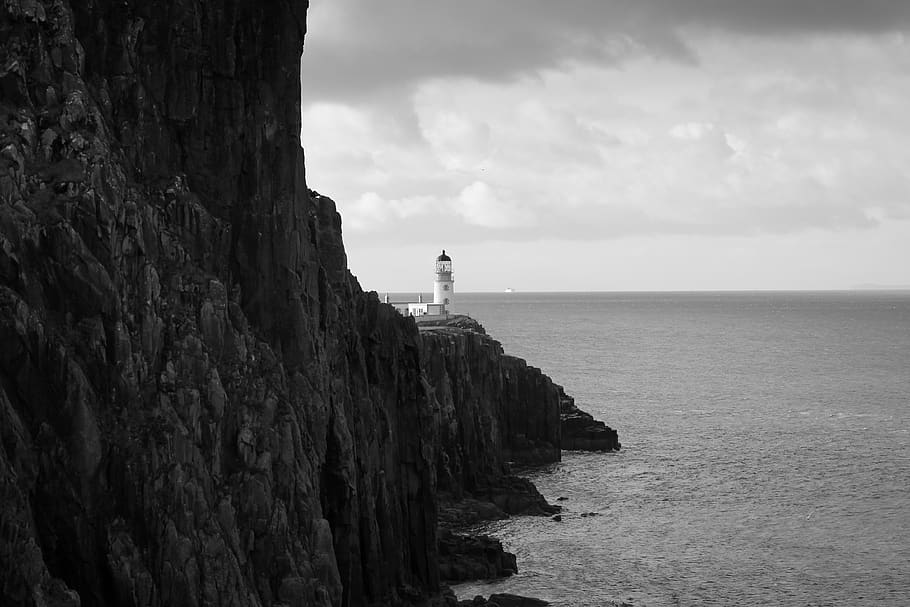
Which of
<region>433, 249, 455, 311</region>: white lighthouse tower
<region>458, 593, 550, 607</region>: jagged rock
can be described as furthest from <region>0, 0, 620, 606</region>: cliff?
<region>433, 249, 455, 311</region>: white lighthouse tower

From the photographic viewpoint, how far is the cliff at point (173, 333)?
37719 millimetres

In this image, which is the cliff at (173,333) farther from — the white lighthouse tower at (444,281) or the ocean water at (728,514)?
the white lighthouse tower at (444,281)

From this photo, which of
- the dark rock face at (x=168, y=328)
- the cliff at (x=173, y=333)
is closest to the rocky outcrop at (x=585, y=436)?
the cliff at (x=173, y=333)

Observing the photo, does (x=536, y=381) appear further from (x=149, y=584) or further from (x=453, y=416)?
(x=149, y=584)

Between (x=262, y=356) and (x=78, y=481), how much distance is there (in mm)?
11028

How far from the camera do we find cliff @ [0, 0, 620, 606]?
37719 millimetres

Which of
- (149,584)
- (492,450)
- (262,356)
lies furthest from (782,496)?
(149,584)

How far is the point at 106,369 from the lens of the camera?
130 ft

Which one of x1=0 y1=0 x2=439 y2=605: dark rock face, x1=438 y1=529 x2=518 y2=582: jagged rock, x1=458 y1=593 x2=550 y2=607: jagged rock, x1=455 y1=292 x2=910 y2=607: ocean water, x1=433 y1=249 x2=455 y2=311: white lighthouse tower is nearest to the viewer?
x1=0 y1=0 x2=439 y2=605: dark rock face

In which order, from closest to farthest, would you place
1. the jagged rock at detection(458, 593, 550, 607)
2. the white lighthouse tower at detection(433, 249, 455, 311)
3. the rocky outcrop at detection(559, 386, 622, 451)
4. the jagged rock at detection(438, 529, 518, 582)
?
the jagged rock at detection(458, 593, 550, 607) → the jagged rock at detection(438, 529, 518, 582) → the rocky outcrop at detection(559, 386, 622, 451) → the white lighthouse tower at detection(433, 249, 455, 311)

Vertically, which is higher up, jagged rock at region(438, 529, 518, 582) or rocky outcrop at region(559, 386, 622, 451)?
rocky outcrop at region(559, 386, 622, 451)

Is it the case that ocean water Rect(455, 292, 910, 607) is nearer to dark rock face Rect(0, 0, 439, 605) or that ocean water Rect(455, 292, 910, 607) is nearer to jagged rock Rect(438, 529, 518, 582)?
jagged rock Rect(438, 529, 518, 582)

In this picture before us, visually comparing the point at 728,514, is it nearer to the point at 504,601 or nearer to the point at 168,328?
the point at 504,601

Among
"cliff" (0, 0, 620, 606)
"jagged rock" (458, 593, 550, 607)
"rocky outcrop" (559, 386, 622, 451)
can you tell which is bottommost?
"jagged rock" (458, 593, 550, 607)
